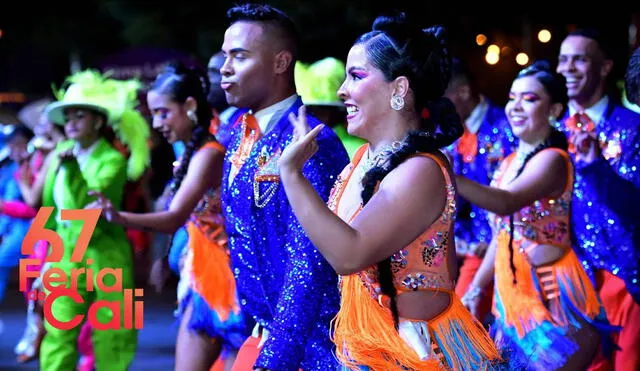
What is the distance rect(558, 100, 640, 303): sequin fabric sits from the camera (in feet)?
21.5

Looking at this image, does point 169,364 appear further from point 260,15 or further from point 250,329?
point 260,15

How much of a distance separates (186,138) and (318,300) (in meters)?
2.65

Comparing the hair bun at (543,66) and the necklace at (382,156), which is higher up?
the hair bun at (543,66)

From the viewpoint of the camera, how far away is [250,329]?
4719 millimetres

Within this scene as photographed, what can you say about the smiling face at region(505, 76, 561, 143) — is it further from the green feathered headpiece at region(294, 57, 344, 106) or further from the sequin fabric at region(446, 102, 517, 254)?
the sequin fabric at region(446, 102, 517, 254)

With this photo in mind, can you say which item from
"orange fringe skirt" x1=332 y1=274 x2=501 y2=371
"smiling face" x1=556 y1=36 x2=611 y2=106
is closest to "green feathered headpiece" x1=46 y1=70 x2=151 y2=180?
"smiling face" x1=556 y1=36 x2=611 y2=106

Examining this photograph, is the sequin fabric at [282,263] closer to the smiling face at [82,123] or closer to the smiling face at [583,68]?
the smiling face at [583,68]

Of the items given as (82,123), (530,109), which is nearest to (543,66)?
(530,109)

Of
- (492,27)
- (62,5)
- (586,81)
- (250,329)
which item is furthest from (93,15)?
(250,329)

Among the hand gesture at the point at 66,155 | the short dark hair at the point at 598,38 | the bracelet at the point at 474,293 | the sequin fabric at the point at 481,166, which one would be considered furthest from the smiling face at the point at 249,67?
the sequin fabric at the point at 481,166

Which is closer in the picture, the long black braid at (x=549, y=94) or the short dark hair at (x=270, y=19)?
the short dark hair at (x=270, y=19)

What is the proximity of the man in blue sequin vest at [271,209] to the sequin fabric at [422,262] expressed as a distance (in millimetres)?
366

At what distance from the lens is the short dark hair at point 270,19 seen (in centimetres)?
442

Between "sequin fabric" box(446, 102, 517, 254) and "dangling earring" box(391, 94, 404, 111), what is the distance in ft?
14.2
